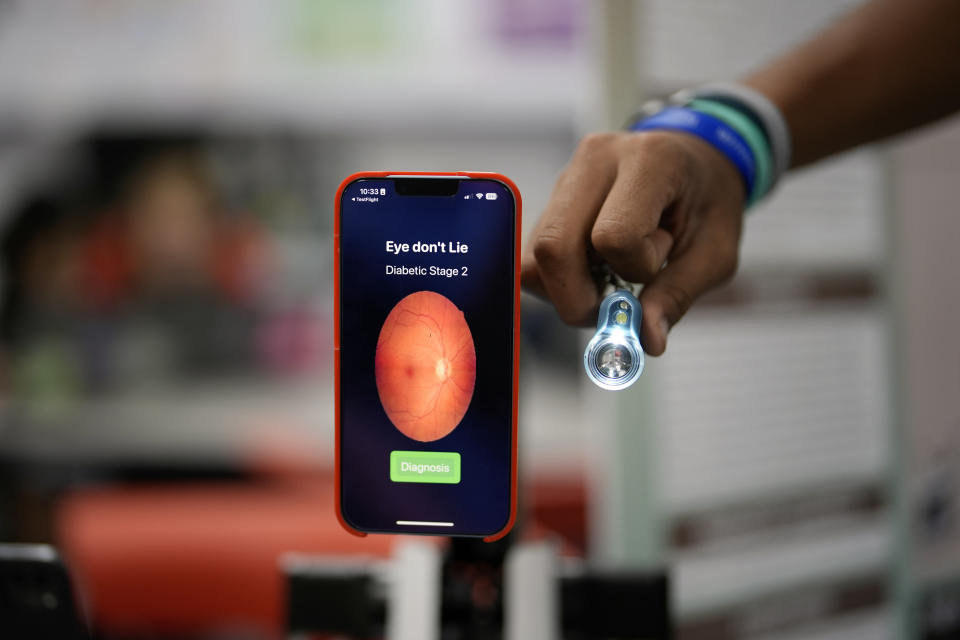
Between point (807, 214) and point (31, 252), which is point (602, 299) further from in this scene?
point (31, 252)

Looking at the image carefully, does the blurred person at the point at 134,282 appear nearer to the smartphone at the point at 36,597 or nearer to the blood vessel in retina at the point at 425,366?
the smartphone at the point at 36,597

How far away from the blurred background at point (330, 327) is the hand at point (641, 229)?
0.80 metres

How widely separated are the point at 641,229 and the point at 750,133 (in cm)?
21

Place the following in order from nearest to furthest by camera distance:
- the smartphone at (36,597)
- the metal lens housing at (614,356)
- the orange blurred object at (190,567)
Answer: the metal lens housing at (614,356)
the smartphone at (36,597)
the orange blurred object at (190,567)

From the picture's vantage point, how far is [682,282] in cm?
53

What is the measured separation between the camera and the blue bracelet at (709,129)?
0.59m

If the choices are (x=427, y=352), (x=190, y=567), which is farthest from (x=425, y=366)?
(x=190, y=567)

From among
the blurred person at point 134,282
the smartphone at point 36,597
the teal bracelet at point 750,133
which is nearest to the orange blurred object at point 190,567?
the smartphone at point 36,597

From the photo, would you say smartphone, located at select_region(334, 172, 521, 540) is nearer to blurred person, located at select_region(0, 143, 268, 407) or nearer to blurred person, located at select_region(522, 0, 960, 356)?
blurred person, located at select_region(522, 0, 960, 356)

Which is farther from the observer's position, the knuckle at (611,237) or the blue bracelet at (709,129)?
the blue bracelet at (709,129)

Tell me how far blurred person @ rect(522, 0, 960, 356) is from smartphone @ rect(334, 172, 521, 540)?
1.9 inches

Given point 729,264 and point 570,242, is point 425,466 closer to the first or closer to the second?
point 570,242

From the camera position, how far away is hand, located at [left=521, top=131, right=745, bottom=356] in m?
0.47

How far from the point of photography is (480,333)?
1.49ft
